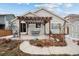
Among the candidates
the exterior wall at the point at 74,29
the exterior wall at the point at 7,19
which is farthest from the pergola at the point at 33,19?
the exterior wall at the point at 74,29

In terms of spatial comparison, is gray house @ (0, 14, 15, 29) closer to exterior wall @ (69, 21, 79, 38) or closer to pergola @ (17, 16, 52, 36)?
pergola @ (17, 16, 52, 36)

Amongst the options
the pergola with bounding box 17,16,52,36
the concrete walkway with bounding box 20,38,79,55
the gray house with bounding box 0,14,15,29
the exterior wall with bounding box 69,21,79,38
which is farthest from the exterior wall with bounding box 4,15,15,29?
the exterior wall with bounding box 69,21,79,38

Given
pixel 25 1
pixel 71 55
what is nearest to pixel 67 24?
pixel 71 55

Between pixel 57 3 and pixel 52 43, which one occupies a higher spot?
pixel 57 3

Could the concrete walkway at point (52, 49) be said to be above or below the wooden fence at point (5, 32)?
below

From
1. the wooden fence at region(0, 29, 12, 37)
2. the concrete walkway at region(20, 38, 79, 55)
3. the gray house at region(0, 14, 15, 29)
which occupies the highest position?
the gray house at region(0, 14, 15, 29)

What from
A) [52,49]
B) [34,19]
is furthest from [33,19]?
[52,49]

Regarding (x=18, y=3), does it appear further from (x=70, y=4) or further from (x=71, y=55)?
(x=71, y=55)

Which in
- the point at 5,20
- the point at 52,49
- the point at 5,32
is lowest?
the point at 52,49

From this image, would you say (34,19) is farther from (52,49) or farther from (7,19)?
(52,49)

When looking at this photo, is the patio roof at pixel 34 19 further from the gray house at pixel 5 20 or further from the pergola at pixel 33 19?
the gray house at pixel 5 20

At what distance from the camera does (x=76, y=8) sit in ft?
11.7

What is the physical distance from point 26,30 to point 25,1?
1.40 ft

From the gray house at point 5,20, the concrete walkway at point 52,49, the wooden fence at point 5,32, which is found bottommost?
the concrete walkway at point 52,49
